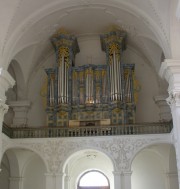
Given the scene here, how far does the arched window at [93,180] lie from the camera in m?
18.6

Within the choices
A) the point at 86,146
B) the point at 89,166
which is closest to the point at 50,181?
the point at 86,146

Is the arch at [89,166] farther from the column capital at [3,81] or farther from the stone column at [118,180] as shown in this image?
the column capital at [3,81]

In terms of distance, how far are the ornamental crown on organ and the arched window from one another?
3.19 m

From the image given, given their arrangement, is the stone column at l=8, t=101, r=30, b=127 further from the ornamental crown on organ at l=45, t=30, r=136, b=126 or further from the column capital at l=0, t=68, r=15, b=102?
the column capital at l=0, t=68, r=15, b=102

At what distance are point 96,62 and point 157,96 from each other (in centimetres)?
378

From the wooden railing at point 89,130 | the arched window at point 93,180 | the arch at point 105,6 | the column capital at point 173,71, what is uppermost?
the arch at point 105,6

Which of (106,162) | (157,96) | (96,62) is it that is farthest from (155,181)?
(96,62)

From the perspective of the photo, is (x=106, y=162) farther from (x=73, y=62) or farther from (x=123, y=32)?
(x=123, y=32)

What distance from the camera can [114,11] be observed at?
663 inches

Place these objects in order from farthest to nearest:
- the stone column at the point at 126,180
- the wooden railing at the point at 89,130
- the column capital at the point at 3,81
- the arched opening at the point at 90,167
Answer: the arched opening at the point at 90,167 → the wooden railing at the point at 89,130 → the stone column at the point at 126,180 → the column capital at the point at 3,81

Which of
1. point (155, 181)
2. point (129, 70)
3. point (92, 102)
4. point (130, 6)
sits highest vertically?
point (130, 6)

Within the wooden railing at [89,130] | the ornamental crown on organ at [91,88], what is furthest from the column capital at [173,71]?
the ornamental crown on organ at [91,88]

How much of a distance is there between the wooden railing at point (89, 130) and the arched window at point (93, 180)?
3658mm

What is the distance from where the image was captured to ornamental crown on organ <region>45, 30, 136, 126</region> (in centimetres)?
1714
